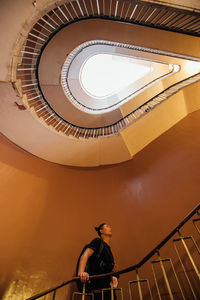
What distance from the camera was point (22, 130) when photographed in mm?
4652

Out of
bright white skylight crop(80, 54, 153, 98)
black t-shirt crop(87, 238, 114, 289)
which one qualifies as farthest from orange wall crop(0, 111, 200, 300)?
bright white skylight crop(80, 54, 153, 98)

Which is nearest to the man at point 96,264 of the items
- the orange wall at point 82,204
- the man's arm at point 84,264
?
the man's arm at point 84,264

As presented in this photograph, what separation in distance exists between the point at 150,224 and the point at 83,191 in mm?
2165

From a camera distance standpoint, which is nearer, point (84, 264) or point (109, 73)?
point (84, 264)

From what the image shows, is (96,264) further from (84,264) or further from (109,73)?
(109,73)

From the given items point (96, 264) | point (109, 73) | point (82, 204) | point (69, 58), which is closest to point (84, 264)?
point (96, 264)

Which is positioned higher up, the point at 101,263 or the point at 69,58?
the point at 69,58

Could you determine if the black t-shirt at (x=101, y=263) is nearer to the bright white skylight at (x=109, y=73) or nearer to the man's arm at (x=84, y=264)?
the man's arm at (x=84, y=264)

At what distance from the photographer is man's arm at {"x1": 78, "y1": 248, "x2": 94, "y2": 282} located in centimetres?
232

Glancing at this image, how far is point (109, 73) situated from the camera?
11.5 m

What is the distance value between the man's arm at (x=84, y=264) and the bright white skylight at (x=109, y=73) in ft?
25.9

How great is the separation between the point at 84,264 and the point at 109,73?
1129cm

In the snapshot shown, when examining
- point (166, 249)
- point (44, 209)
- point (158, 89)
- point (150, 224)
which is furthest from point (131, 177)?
point (158, 89)

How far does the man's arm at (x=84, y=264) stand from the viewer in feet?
7.60
